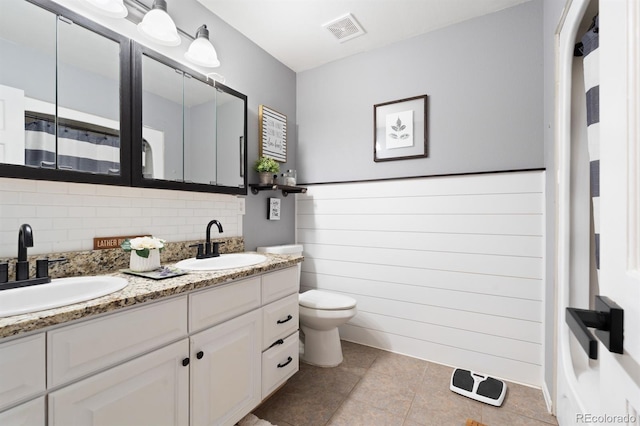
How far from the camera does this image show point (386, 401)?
5.74ft

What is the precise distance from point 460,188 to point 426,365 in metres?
1.36

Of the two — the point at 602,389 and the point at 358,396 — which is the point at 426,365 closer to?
the point at 358,396

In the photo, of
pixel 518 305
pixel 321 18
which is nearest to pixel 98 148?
pixel 321 18

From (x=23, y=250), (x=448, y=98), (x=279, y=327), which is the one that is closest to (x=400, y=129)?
(x=448, y=98)

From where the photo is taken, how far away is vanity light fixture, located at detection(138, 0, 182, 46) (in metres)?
1.53

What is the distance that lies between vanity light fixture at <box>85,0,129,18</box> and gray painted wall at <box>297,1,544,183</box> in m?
1.64

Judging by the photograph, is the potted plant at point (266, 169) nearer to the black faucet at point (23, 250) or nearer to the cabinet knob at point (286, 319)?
the cabinet knob at point (286, 319)

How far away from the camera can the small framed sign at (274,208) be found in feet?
8.21

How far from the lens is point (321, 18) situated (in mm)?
2098

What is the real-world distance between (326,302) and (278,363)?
58 centimetres

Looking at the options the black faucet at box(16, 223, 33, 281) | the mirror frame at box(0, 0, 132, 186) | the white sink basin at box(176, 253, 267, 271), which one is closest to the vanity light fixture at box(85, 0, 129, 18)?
the mirror frame at box(0, 0, 132, 186)

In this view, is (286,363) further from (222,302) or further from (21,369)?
(21,369)

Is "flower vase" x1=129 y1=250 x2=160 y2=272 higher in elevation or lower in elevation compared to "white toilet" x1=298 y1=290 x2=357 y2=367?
higher

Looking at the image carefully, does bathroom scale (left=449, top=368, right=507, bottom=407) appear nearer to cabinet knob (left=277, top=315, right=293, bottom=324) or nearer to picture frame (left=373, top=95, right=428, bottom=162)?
cabinet knob (left=277, top=315, right=293, bottom=324)
